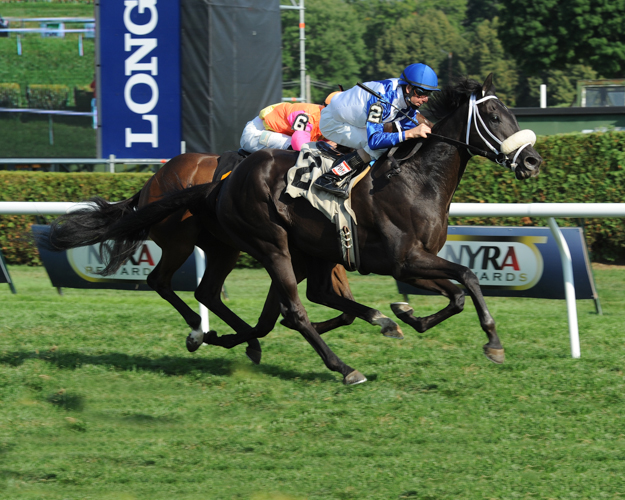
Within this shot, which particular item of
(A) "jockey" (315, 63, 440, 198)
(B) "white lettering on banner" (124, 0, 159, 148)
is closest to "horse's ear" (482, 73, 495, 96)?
(A) "jockey" (315, 63, 440, 198)

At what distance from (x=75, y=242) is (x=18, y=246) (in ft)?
15.0

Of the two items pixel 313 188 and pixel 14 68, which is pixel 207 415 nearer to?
pixel 313 188

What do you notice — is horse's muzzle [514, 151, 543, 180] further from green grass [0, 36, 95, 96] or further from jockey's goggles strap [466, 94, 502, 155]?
green grass [0, 36, 95, 96]

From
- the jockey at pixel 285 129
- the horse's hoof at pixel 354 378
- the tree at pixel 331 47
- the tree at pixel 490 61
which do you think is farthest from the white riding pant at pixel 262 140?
the tree at pixel 331 47

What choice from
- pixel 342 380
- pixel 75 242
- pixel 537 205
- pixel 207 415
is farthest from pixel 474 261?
pixel 75 242

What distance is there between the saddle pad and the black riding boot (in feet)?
0.10

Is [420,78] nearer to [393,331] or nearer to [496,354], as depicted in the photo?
[393,331]

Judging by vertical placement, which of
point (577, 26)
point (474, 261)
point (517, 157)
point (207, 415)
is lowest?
point (207, 415)

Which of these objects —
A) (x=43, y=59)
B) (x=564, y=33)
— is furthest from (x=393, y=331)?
(x=564, y=33)

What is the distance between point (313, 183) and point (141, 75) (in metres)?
7.26

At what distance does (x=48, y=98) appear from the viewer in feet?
47.9

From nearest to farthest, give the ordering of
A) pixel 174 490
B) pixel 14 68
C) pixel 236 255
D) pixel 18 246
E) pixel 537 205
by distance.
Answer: pixel 174 490 < pixel 537 205 < pixel 236 255 < pixel 18 246 < pixel 14 68

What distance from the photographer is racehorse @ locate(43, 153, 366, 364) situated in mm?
5145

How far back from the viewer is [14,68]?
22719 millimetres
